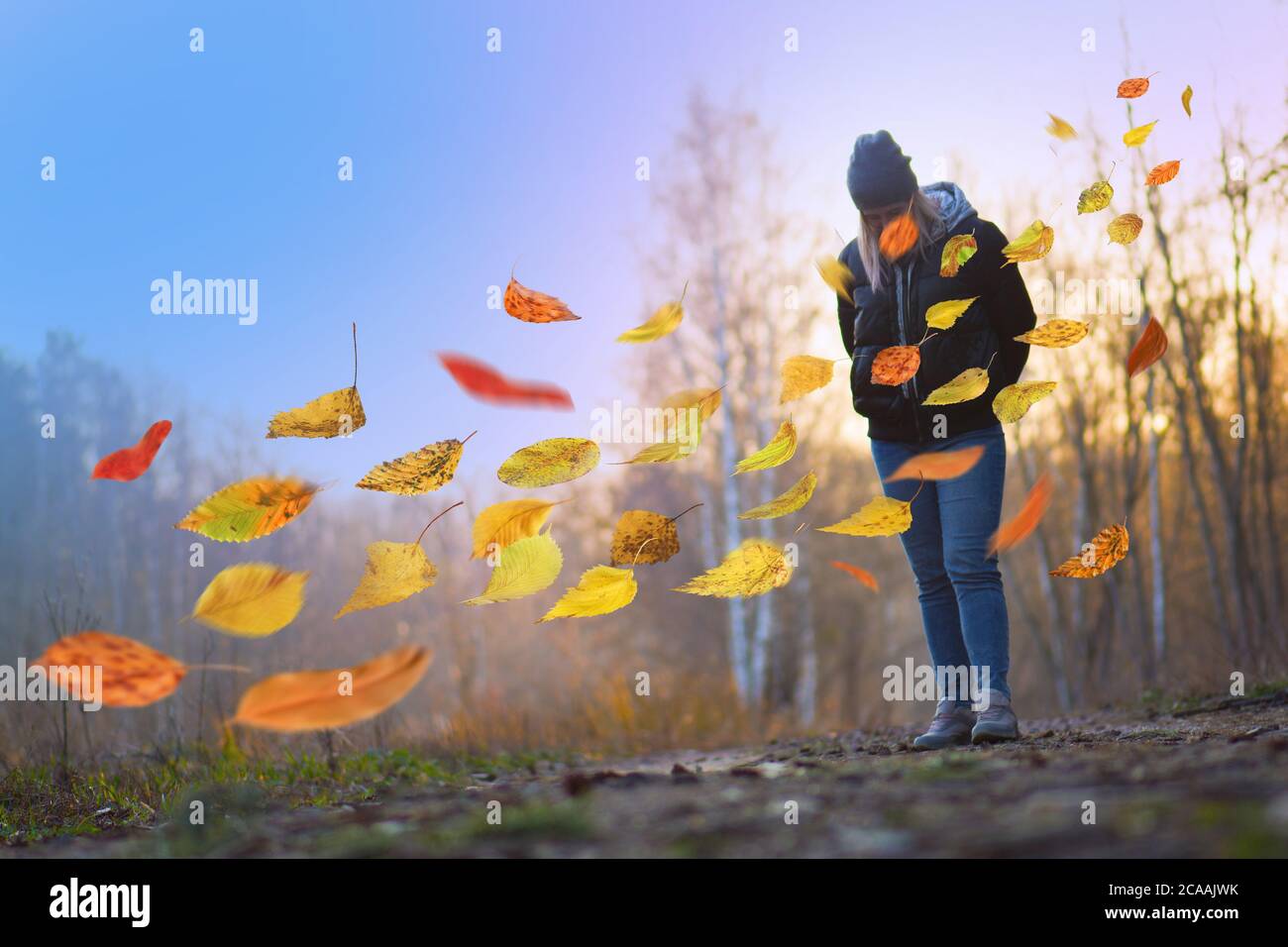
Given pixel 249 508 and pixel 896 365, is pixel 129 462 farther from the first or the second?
pixel 896 365

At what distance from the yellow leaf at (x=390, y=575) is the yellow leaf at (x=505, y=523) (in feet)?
0.52

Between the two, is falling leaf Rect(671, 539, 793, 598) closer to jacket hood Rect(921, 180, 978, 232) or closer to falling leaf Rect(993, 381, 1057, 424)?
falling leaf Rect(993, 381, 1057, 424)

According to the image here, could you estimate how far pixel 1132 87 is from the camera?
3.58 metres

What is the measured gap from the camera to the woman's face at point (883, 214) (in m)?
2.96

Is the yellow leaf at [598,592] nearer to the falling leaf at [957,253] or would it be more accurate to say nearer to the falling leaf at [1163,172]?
the falling leaf at [957,253]

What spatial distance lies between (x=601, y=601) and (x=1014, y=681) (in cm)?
1055

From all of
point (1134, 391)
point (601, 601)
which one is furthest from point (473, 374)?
point (1134, 391)

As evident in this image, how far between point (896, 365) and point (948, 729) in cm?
107

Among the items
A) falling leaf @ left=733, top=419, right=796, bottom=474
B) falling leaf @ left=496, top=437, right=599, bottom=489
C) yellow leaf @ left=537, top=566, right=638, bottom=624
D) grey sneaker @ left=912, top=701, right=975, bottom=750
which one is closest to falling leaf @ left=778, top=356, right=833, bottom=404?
falling leaf @ left=733, top=419, right=796, bottom=474

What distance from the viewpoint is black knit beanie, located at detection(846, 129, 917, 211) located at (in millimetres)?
2912

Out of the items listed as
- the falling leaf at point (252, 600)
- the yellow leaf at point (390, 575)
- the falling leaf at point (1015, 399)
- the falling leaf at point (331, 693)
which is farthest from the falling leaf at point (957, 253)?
the falling leaf at point (252, 600)

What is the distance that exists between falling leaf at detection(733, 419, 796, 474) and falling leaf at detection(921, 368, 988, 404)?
44 centimetres

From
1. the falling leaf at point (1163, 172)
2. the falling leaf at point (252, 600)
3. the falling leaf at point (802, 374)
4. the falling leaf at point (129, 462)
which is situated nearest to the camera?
the falling leaf at point (252, 600)
